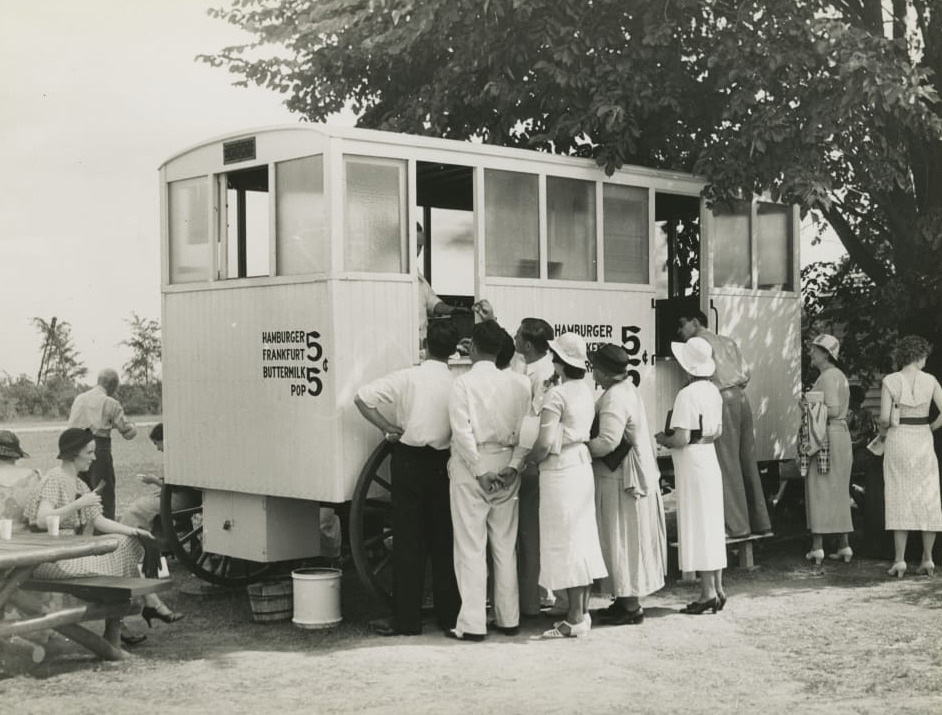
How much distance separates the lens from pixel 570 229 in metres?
9.05

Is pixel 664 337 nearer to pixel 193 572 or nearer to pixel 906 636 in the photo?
pixel 906 636

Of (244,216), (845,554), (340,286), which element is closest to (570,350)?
(340,286)

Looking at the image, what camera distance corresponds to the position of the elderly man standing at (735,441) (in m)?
9.55

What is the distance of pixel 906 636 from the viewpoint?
23.5ft

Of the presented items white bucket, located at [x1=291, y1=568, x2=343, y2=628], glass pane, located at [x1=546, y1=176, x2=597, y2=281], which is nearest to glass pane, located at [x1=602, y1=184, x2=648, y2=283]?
glass pane, located at [x1=546, y1=176, x2=597, y2=281]

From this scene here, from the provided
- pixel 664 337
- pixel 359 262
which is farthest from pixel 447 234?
pixel 359 262

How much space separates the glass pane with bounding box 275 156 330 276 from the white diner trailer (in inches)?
0.5

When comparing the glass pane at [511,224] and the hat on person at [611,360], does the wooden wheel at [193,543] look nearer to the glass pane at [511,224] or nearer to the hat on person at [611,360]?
the glass pane at [511,224]

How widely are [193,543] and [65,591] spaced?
3.04 meters

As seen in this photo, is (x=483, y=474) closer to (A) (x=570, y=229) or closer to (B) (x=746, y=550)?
(A) (x=570, y=229)

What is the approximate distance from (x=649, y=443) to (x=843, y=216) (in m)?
6.11

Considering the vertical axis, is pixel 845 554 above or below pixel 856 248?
below

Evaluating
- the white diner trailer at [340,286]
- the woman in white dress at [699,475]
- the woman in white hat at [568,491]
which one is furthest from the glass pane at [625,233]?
the woman in white hat at [568,491]

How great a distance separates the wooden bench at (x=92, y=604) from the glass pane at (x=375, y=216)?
2.43 metres
